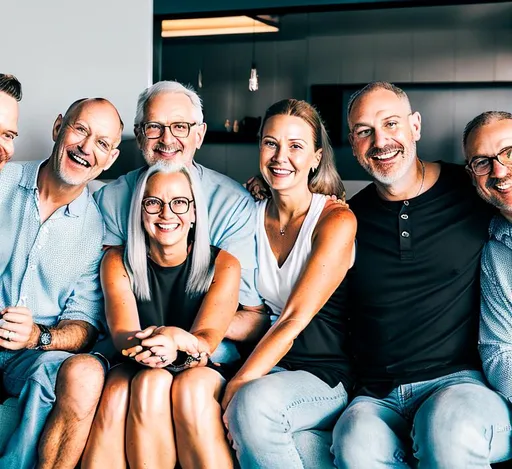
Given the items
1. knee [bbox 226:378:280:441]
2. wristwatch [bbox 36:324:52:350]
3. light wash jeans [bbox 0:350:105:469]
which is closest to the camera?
knee [bbox 226:378:280:441]

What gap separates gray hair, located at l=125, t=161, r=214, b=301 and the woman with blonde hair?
0.69 feet

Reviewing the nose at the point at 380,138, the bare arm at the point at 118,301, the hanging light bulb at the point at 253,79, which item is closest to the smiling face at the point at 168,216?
the bare arm at the point at 118,301

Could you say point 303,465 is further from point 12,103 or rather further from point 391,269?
point 12,103

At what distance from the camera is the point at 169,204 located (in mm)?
2459

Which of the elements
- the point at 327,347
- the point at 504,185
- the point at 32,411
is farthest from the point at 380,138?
the point at 32,411

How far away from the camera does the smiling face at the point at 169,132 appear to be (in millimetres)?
2693

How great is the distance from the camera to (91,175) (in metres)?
2.63

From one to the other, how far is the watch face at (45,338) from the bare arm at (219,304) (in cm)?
44

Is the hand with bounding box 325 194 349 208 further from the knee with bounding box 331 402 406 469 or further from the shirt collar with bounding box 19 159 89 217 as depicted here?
the shirt collar with bounding box 19 159 89 217

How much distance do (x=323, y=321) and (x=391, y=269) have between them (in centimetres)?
27

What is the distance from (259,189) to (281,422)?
34.9 inches

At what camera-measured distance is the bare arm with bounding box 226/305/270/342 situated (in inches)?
100

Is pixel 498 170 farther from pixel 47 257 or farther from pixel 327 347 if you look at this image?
pixel 47 257

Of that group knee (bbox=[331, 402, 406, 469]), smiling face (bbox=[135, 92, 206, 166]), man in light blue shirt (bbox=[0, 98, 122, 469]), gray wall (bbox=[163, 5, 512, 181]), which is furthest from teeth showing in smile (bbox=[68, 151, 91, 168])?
gray wall (bbox=[163, 5, 512, 181])
